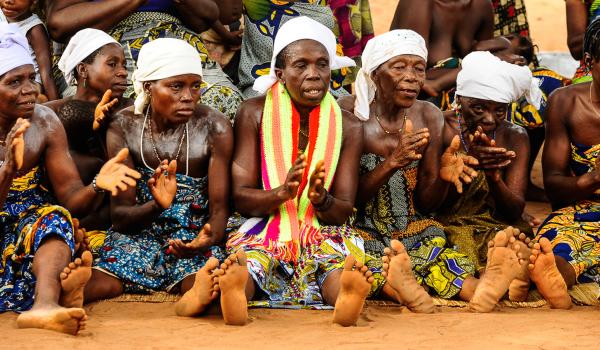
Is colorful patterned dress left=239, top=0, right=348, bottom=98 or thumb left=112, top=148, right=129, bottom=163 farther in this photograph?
colorful patterned dress left=239, top=0, right=348, bottom=98

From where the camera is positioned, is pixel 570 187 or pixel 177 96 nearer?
pixel 177 96

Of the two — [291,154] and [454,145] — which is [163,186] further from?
[454,145]

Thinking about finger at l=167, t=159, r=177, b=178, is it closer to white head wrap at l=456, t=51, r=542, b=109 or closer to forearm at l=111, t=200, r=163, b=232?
forearm at l=111, t=200, r=163, b=232

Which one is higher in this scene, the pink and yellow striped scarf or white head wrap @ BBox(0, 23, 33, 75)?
Answer: white head wrap @ BBox(0, 23, 33, 75)

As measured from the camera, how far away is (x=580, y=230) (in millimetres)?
6211

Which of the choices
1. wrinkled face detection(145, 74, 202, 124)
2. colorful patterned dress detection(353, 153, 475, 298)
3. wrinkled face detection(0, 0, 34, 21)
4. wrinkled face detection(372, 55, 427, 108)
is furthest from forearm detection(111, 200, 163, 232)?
wrinkled face detection(0, 0, 34, 21)

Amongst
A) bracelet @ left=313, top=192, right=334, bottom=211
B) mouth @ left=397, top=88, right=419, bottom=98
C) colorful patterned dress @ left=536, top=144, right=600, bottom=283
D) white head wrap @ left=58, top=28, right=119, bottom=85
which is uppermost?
white head wrap @ left=58, top=28, right=119, bottom=85

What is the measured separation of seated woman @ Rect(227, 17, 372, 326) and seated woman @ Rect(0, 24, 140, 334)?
2.46 feet

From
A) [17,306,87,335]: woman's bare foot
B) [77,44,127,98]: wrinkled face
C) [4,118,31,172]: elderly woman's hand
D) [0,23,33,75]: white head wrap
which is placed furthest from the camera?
[77,44,127,98]: wrinkled face

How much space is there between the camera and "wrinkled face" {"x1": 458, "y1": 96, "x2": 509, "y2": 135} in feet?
21.3

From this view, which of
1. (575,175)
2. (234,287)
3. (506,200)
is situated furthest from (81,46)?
(575,175)

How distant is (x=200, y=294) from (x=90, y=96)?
1.88 meters

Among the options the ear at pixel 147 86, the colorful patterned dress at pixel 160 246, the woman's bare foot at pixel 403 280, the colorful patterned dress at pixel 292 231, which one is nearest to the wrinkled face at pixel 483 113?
the colorful patterned dress at pixel 292 231

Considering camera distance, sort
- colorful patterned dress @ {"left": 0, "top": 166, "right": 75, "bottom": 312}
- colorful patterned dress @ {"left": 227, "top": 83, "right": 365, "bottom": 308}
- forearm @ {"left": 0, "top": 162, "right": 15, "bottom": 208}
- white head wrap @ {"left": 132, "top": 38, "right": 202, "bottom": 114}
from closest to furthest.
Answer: forearm @ {"left": 0, "top": 162, "right": 15, "bottom": 208}, colorful patterned dress @ {"left": 0, "top": 166, "right": 75, "bottom": 312}, colorful patterned dress @ {"left": 227, "top": 83, "right": 365, "bottom": 308}, white head wrap @ {"left": 132, "top": 38, "right": 202, "bottom": 114}
